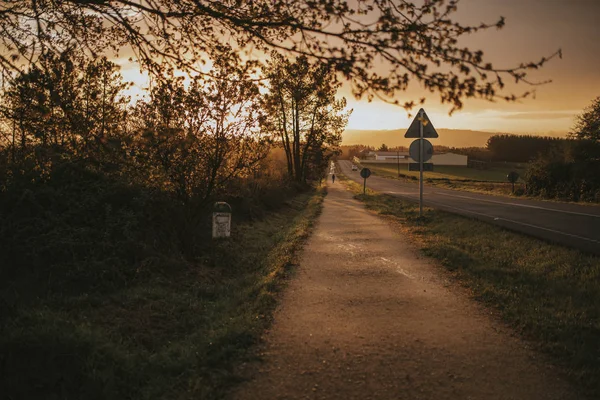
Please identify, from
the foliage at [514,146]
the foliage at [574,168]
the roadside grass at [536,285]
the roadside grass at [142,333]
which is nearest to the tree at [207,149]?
the roadside grass at [142,333]

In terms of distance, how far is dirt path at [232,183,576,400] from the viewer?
345cm

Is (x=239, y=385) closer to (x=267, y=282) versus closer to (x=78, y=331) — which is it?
(x=78, y=331)

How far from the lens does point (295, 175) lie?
35125 mm

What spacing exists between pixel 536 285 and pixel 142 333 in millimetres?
5763

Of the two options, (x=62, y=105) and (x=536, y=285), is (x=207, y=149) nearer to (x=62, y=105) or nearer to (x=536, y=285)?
(x=62, y=105)

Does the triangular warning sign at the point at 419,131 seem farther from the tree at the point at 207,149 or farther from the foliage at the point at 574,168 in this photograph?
the foliage at the point at 574,168

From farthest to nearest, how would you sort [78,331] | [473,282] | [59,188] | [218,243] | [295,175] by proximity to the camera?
[295,175] → [218,243] → [59,188] → [473,282] → [78,331]

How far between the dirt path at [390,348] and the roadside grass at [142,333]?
1.25 feet

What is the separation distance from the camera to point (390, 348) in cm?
427

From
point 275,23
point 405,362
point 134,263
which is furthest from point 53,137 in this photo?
point 405,362

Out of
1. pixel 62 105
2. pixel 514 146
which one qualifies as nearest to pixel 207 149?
pixel 62 105

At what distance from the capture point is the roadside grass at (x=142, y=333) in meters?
3.77

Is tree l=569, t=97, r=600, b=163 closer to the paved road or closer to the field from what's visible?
the paved road

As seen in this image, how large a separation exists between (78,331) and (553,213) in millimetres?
16508
